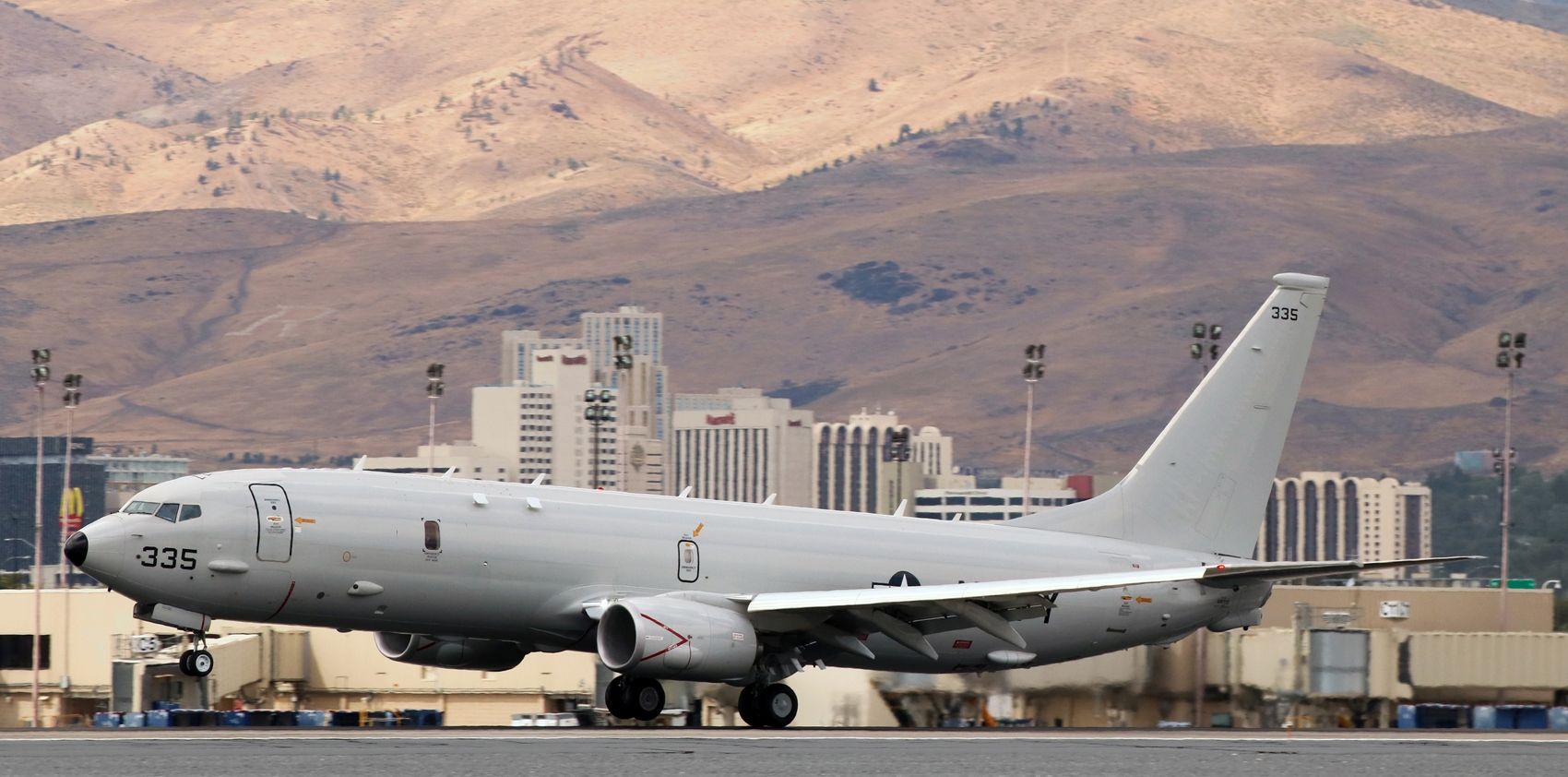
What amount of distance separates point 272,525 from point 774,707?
11105 mm

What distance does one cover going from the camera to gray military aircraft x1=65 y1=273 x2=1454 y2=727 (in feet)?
148

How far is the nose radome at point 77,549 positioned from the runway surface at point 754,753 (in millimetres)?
3260

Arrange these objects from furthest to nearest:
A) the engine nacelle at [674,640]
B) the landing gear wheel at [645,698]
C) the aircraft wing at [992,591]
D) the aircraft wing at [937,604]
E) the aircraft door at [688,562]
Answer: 1. the aircraft door at [688,562]
2. the landing gear wheel at [645,698]
3. the aircraft wing at [937,604]
4. the aircraft wing at [992,591]
5. the engine nacelle at [674,640]

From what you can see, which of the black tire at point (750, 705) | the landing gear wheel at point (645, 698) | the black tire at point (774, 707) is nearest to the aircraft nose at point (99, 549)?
the landing gear wheel at point (645, 698)

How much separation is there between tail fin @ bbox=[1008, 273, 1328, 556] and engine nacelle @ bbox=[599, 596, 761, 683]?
34.0 feet

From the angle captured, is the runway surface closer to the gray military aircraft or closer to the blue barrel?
the gray military aircraft

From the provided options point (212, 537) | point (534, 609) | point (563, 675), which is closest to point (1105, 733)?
point (534, 609)

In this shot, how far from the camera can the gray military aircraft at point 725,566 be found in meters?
45.0

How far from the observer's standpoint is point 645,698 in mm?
48281

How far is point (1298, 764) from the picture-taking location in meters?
38.2

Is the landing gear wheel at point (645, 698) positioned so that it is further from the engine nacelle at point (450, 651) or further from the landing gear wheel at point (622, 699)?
→ the engine nacelle at point (450, 651)

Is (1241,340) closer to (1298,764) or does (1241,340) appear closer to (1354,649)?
(1354,649)

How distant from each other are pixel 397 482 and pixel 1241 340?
2053cm

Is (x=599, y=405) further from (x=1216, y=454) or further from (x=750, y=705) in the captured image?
(x=750, y=705)
